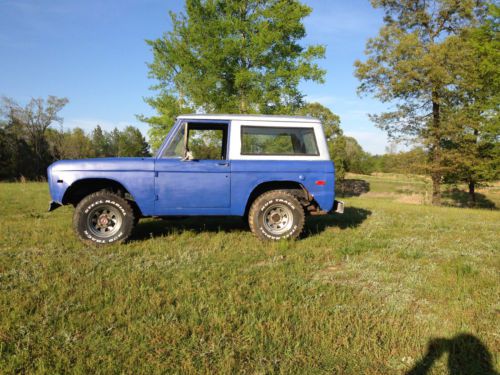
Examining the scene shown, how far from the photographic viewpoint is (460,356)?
245 cm

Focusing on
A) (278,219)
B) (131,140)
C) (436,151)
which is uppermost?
(131,140)

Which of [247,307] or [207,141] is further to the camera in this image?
[207,141]

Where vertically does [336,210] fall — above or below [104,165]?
below

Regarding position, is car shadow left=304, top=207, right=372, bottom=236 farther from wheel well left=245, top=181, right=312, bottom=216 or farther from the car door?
the car door

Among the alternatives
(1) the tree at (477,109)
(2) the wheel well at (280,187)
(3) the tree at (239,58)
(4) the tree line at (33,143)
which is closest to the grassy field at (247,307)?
(2) the wheel well at (280,187)

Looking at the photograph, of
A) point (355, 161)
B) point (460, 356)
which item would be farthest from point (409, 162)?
point (355, 161)

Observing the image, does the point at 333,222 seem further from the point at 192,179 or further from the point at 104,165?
the point at 104,165

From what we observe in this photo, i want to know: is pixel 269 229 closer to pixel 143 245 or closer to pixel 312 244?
pixel 312 244

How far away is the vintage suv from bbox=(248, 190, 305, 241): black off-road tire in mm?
18

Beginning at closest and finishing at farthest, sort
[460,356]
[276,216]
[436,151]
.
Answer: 1. [460,356]
2. [276,216]
3. [436,151]

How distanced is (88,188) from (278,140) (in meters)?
3.66

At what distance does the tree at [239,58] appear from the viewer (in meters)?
16.5

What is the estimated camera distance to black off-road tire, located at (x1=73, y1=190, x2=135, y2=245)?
543cm

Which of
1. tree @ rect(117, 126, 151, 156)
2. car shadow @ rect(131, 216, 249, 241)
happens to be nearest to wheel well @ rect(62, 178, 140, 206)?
car shadow @ rect(131, 216, 249, 241)
